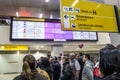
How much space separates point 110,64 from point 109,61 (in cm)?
2

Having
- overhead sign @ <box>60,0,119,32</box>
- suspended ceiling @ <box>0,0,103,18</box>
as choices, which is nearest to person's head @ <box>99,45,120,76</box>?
overhead sign @ <box>60,0,119,32</box>

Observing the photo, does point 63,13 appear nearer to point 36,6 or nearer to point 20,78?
point 20,78

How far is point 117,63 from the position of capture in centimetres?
134

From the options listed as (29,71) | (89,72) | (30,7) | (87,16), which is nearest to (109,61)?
(29,71)

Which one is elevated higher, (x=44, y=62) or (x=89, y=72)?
(x=44, y=62)

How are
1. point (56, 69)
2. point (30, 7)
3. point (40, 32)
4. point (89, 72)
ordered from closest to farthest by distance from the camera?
point (89, 72) → point (56, 69) → point (40, 32) → point (30, 7)

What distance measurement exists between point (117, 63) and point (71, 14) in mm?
1533

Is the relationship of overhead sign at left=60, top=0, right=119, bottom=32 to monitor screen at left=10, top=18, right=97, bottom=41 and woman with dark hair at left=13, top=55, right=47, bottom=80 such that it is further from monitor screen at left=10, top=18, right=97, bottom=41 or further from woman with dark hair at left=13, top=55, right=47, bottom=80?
monitor screen at left=10, top=18, right=97, bottom=41

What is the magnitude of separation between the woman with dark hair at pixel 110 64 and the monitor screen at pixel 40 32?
6.05 m

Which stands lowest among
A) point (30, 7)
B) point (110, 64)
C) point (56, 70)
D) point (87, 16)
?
point (56, 70)

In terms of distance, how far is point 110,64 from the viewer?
4.44ft

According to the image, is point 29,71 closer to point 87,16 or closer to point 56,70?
point 87,16

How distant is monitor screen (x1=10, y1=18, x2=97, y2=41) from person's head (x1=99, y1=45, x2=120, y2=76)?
6051 mm

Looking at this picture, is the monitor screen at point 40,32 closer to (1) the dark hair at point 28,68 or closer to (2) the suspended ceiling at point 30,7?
(2) the suspended ceiling at point 30,7
